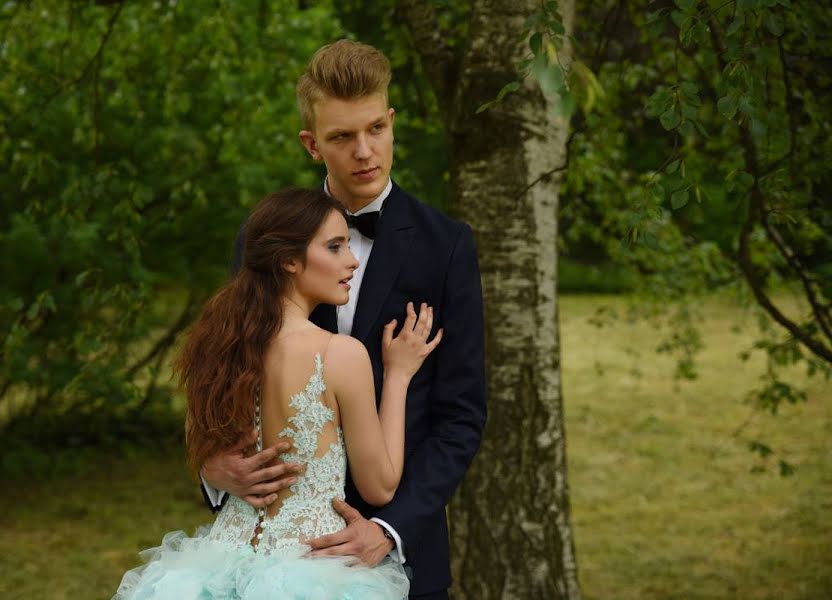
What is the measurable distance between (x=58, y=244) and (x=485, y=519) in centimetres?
462

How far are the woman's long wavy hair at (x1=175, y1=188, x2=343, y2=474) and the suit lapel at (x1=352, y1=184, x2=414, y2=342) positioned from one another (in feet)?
0.71

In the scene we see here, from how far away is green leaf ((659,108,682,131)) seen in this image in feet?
9.05

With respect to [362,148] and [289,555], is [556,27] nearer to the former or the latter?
[362,148]

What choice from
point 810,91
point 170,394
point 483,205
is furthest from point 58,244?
point 810,91

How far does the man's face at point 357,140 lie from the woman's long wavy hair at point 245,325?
143 mm

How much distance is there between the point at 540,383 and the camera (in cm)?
438

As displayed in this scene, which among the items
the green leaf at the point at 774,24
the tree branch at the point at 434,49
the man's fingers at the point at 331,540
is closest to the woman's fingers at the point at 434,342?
the man's fingers at the point at 331,540

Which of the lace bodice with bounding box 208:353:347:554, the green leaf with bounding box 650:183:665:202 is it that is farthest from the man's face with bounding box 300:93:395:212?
the green leaf with bounding box 650:183:665:202

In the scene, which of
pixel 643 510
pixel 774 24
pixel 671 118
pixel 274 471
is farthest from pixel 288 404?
pixel 643 510

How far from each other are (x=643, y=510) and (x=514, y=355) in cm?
441

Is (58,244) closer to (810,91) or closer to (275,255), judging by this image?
(810,91)

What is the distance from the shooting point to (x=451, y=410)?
272 centimetres

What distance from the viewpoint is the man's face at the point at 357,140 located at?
8.66ft

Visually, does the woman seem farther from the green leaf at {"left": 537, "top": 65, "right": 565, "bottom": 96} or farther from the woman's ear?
the green leaf at {"left": 537, "top": 65, "right": 565, "bottom": 96}
